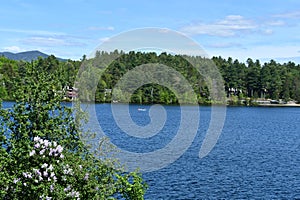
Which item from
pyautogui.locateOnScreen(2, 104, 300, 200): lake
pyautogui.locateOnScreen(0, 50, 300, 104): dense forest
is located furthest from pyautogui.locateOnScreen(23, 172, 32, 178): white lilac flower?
pyautogui.locateOnScreen(0, 50, 300, 104): dense forest

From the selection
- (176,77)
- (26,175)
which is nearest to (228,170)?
(26,175)

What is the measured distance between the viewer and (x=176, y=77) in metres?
95.2

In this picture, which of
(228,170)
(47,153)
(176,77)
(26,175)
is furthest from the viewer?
(176,77)

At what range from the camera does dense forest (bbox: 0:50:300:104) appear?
7919 centimetres

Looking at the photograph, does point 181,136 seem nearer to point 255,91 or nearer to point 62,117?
point 62,117

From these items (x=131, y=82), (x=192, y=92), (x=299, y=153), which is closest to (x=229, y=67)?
(x=192, y=92)

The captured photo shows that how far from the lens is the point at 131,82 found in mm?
104812

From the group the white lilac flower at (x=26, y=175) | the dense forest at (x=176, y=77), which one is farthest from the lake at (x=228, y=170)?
the white lilac flower at (x=26, y=175)

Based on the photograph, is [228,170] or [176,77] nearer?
[228,170]

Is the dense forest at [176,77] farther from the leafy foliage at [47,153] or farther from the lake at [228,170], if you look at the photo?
the leafy foliage at [47,153]

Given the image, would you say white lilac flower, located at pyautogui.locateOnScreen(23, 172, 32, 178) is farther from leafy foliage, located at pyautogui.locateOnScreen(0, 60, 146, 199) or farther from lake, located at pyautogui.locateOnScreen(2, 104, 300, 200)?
lake, located at pyautogui.locateOnScreen(2, 104, 300, 200)

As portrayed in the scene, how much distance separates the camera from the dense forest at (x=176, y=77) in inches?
3118

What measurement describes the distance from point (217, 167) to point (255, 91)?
121 meters

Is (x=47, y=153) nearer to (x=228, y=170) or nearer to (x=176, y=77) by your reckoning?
(x=228, y=170)
